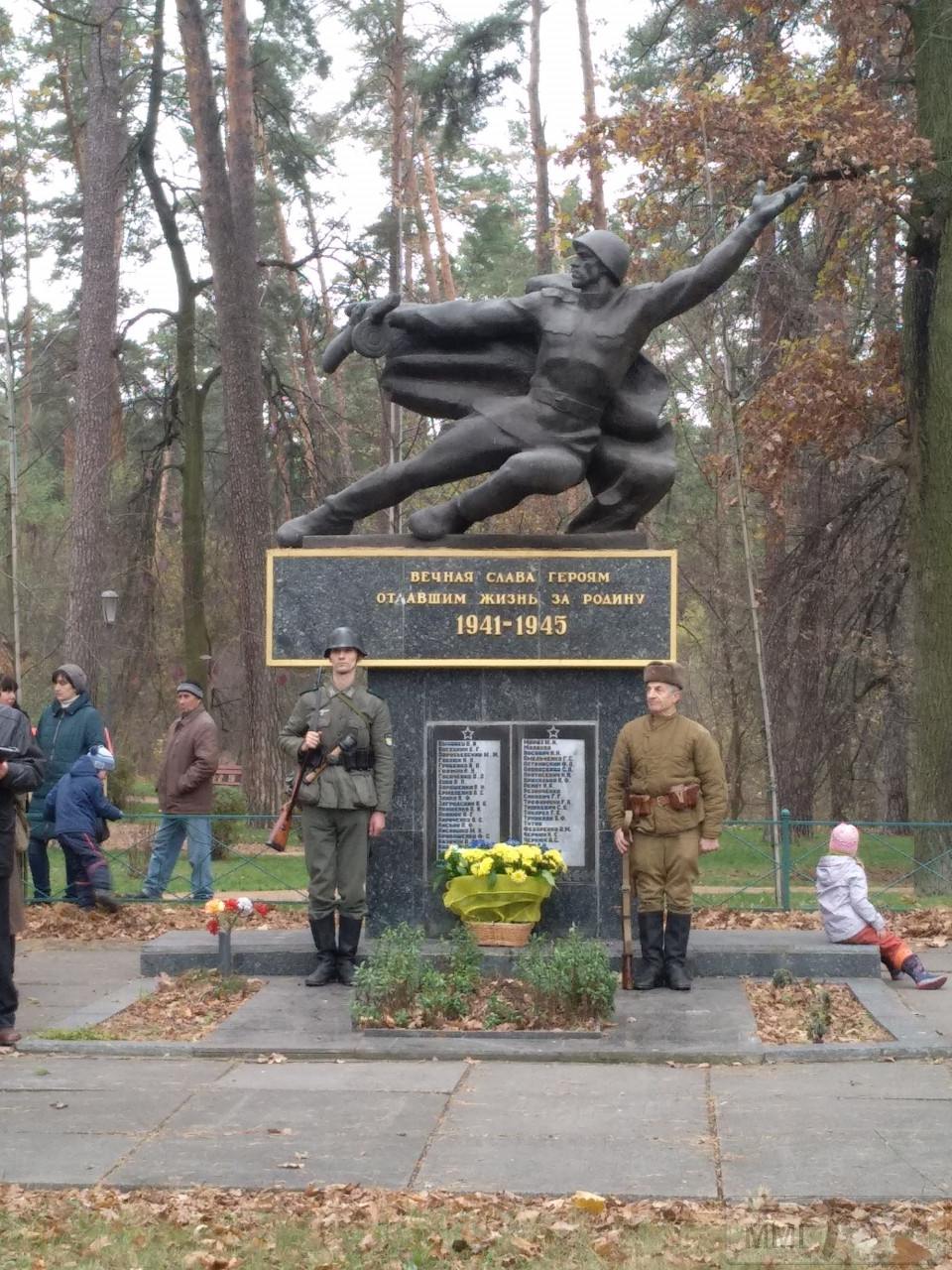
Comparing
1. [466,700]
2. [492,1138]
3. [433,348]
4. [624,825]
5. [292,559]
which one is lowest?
[492,1138]

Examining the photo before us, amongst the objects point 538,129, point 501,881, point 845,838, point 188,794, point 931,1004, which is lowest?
point 931,1004

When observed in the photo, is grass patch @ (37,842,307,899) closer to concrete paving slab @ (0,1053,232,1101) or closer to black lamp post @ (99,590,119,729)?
black lamp post @ (99,590,119,729)

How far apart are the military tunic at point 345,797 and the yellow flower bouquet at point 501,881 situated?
0.49 metres

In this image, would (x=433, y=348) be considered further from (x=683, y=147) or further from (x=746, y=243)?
(x=683, y=147)

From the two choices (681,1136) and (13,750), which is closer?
(681,1136)

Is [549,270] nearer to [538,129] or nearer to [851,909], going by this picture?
[538,129]

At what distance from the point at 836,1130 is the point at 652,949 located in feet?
9.62

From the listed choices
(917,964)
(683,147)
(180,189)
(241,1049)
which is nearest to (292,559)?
(241,1049)

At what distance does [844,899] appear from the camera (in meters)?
8.89

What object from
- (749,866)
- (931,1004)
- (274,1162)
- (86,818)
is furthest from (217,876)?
(274,1162)

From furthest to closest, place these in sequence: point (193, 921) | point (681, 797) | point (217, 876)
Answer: point (217, 876) < point (193, 921) < point (681, 797)

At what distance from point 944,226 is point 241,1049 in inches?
419

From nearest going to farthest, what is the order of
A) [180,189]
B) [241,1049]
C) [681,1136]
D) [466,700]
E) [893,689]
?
[681,1136] → [241,1049] → [466,700] → [893,689] → [180,189]

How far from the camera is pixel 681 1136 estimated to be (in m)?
5.68
